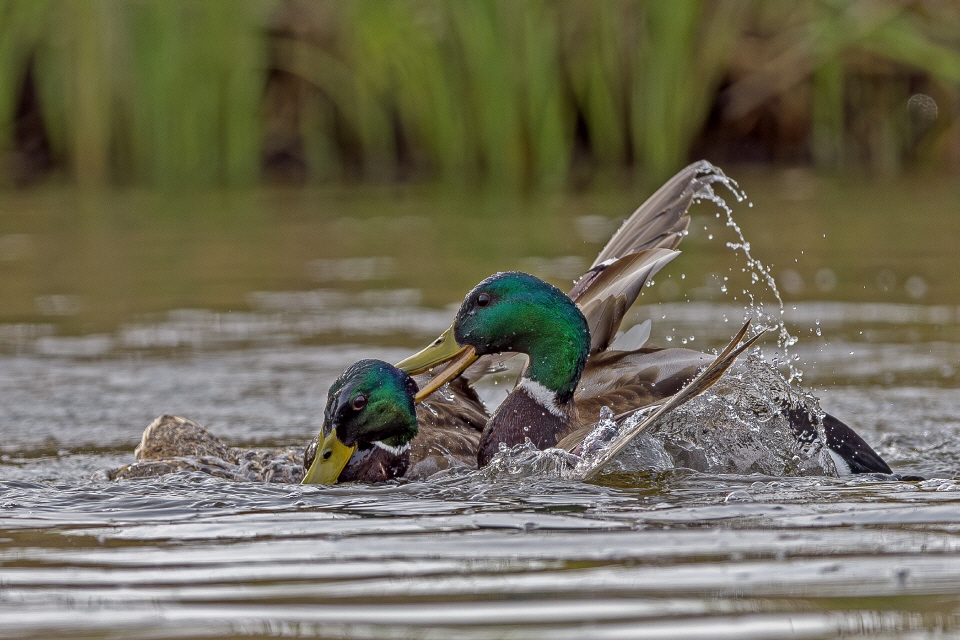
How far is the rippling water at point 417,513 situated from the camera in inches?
107

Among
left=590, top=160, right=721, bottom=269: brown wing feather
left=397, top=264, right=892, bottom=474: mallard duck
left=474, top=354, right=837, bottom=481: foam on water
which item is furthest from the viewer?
left=590, top=160, right=721, bottom=269: brown wing feather

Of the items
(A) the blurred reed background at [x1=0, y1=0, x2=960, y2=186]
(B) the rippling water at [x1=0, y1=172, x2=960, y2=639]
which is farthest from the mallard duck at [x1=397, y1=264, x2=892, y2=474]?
(A) the blurred reed background at [x1=0, y1=0, x2=960, y2=186]

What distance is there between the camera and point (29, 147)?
1460 cm

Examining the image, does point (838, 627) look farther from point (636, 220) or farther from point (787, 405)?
point (636, 220)

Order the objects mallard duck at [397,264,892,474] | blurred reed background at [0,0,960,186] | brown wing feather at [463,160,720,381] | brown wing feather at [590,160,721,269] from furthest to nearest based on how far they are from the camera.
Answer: blurred reed background at [0,0,960,186]
brown wing feather at [590,160,721,269]
brown wing feather at [463,160,720,381]
mallard duck at [397,264,892,474]

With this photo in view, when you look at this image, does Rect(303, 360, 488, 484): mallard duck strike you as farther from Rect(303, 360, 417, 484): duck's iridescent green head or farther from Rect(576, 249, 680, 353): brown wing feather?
Rect(576, 249, 680, 353): brown wing feather

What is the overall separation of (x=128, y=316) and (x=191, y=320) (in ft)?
1.28

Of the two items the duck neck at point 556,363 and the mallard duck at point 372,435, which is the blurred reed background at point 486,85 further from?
the mallard duck at point 372,435

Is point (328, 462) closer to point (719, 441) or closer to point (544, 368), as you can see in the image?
point (544, 368)

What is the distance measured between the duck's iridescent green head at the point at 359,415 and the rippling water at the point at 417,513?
27cm

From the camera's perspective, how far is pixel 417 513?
3.72m

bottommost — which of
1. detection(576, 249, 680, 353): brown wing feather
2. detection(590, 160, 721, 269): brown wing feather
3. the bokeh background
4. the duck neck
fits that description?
the duck neck

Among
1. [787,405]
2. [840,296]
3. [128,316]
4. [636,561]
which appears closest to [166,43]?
[128,316]

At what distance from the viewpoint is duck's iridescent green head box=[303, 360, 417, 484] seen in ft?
14.5
